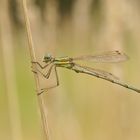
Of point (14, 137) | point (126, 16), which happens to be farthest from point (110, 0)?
point (14, 137)

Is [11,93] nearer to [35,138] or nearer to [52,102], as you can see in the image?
[52,102]

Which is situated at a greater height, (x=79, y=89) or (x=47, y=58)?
(x=47, y=58)

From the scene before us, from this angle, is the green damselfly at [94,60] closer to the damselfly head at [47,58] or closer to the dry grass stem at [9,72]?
the damselfly head at [47,58]

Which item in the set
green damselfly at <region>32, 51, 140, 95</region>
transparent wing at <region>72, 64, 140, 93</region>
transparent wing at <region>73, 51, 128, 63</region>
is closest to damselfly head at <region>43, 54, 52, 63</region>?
green damselfly at <region>32, 51, 140, 95</region>

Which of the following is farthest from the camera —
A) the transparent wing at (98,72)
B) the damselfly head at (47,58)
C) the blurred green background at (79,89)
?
the blurred green background at (79,89)

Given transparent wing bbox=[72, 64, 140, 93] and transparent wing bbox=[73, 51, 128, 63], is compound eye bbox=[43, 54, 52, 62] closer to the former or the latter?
transparent wing bbox=[72, 64, 140, 93]

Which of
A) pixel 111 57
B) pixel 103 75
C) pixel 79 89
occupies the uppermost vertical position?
pixel 111 57

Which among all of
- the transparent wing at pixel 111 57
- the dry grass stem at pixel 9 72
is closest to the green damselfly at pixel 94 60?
the transparent wing at pixel 111 57

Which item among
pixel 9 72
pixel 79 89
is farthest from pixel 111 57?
pixel 79 89

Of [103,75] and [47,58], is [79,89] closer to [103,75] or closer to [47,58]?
[103,75]

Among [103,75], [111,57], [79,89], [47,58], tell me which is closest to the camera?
[47,58]

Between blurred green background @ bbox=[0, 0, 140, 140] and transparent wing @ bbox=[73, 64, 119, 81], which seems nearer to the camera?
transparent wing @ bbox=[73, 64, 119, 81]
